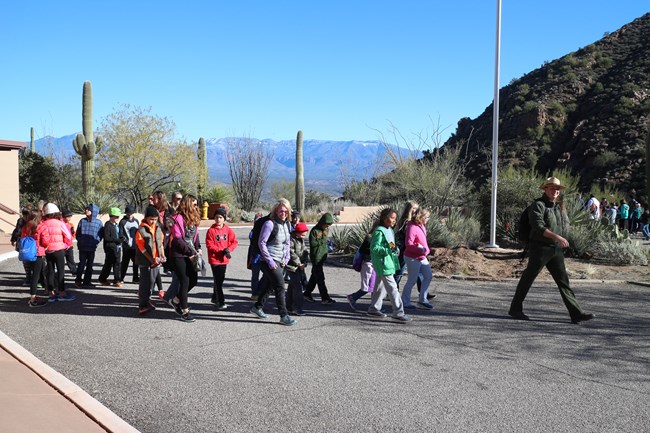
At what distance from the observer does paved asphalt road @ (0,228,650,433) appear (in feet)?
16.4

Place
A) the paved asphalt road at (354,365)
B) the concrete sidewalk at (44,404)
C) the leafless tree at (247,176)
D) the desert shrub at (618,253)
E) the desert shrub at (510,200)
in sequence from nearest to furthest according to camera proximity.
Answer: the concrete sidewalk at (44,404) < the paved asphalt road at (354,365) < the desert shrub at (618,253) < the desert shrub at (510,200) < the leafless tree at (247,176)

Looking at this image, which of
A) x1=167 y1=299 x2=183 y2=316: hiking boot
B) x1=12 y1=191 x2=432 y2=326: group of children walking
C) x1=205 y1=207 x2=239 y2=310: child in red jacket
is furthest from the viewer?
x1=205 y1=207 x2=239 y2=310: child in red jacket

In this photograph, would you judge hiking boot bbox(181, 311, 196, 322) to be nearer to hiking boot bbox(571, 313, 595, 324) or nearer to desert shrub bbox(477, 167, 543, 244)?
hiking boot bbox(571, 313, 595, 324)

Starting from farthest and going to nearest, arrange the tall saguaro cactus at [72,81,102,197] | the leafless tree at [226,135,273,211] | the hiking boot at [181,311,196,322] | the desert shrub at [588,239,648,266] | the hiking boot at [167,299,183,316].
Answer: the leafless tree at [226,135,273,211] → the tall saguaro cactus at [72,81,102,197] → the desert shrub at [588,239,648,266] → the hiking boot at [167,299,183,316] → the hiking boot at [181,311,196,322]

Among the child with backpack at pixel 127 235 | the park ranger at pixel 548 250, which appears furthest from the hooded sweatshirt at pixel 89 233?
the park ranger at pixel 548 250

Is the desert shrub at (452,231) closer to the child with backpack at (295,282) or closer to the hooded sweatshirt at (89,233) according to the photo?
the child with backpack at (295,282)

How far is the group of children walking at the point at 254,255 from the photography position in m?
8.52

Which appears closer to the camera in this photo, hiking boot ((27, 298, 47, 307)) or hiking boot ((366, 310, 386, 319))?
hiking boot ((366, 310, 386, 319))

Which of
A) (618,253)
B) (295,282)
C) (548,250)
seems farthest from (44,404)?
(618,253)

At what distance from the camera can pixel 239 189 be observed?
4462 cm

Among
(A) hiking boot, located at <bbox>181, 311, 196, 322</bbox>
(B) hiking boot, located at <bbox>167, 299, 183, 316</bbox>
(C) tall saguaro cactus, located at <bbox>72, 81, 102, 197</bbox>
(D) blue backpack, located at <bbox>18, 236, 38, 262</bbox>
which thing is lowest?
(A) hiking boot, located at <bbox>181, 311, 196, 322</bbox>

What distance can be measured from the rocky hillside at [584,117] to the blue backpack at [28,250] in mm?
34846

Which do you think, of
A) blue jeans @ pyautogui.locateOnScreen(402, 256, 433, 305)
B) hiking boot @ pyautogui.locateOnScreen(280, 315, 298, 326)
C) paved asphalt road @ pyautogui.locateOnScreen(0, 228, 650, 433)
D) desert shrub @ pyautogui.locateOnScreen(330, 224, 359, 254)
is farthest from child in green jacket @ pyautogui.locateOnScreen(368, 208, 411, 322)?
desert shrub @ pyautogui.locateOnScreen(330, 224, 359, 254)

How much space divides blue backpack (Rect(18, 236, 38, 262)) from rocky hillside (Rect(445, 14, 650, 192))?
34846 millimetres
